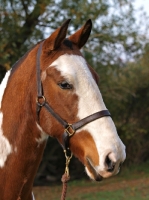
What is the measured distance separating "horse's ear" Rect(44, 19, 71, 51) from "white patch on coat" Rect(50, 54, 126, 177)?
12cm

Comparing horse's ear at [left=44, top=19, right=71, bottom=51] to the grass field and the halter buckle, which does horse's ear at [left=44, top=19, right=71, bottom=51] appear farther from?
the grass field

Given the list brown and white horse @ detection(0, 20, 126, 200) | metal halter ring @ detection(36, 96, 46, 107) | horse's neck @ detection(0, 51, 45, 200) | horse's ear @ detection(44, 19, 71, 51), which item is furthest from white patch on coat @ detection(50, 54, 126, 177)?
horse's neck @ detection(0, 51, 45, 200)

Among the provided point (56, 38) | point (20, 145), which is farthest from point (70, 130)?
point (56, 38)

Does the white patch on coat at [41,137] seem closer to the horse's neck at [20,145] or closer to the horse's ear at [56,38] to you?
the horse's neck at [20,145]

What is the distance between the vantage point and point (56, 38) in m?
2.94

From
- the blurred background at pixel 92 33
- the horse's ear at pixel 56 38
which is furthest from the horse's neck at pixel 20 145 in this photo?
the blurred background at pixel 92 33

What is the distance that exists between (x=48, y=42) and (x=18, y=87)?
1.34 ft

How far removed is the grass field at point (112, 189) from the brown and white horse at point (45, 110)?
344 inches

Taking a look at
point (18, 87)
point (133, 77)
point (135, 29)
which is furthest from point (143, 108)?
point (18, 87)

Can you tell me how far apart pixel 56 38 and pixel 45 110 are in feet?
1.72

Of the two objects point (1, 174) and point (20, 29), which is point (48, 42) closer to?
point (1, 174)

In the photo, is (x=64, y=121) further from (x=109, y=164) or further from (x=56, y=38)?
(x=56, y=38)

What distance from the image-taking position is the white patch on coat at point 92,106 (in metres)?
2.54

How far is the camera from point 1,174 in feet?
9.87
